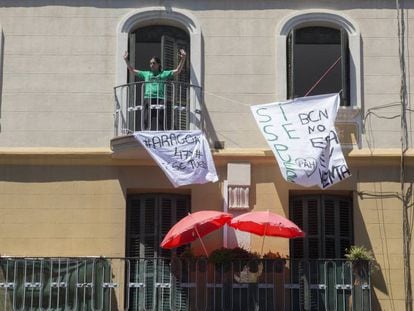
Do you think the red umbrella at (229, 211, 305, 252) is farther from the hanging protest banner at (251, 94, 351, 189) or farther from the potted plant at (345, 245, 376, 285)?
the potted plant at (345, 245, 376, 285)

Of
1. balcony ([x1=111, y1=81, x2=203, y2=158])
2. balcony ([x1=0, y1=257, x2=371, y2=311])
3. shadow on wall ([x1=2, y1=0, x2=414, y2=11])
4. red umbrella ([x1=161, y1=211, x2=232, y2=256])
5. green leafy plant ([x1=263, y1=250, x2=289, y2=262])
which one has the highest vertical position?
shadow on wall ([x1=2, y1=0, x2=414, y2=11])

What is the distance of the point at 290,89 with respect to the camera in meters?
16.4

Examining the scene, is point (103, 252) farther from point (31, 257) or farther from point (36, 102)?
point (36, 102)

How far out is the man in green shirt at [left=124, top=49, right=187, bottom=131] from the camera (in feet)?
52.1

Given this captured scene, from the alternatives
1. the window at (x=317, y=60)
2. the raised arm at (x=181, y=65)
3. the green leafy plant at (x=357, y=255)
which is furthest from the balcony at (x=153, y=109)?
the green leafy plant at (x=357, y=255)

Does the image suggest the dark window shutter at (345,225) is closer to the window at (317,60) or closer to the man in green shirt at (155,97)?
the window at (317,60)

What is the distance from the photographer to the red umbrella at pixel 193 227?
47.9ft

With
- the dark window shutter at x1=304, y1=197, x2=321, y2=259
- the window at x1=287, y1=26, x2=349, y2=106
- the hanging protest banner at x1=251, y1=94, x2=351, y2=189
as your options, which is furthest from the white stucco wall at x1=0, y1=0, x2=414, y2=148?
the dark window shutter at x1=304, y1=197, x2=321, y2=259

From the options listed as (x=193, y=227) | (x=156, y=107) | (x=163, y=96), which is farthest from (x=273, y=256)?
(x=163, y=96)

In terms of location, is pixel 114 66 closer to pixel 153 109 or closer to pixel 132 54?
pixel 132 54

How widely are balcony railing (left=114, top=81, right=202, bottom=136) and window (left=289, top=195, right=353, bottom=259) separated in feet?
8.22

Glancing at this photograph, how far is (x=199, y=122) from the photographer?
1612 cm

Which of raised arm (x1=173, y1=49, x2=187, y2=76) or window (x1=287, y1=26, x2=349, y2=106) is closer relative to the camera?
raised arm (x1=173, y1=49, x2=187, y2=76)

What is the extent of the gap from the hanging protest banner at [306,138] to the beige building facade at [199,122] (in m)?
0.76
